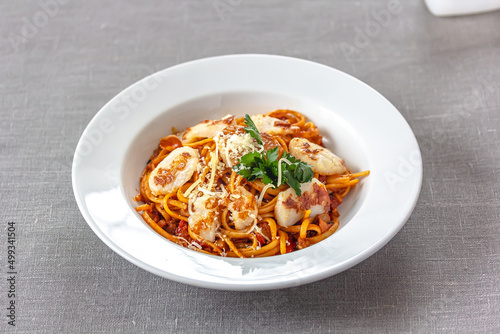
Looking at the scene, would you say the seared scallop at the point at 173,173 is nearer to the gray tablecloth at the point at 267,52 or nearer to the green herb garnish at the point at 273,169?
the green herb garnish at the point at 273,169

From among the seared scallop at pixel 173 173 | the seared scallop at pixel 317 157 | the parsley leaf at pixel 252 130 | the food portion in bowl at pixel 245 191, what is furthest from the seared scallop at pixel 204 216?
the seared scallop at pixel 317 157

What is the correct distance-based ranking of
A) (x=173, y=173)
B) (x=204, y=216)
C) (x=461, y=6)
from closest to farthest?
(x=204, y=216) < (x=173, y=173) < (x=461, y=6)

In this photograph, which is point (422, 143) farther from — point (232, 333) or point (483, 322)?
point (232, 333)

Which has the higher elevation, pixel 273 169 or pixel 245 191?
pixel 273 169

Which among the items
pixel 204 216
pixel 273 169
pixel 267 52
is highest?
pixel 273 169

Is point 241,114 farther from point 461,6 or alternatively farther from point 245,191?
point 461,6

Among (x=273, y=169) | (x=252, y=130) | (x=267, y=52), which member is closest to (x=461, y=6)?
(x=267, y=52)

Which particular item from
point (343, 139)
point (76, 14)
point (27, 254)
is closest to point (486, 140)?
point (343, 139)
